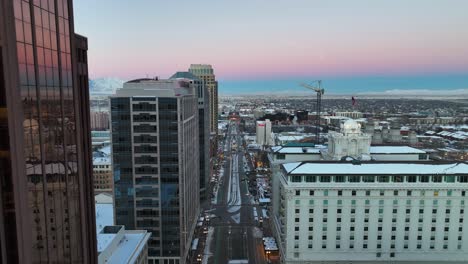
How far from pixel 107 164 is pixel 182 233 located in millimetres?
92873

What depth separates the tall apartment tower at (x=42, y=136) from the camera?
21.7 m

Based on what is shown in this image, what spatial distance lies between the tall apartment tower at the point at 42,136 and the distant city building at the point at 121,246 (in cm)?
2375

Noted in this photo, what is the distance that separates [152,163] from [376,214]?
5425 centimetres

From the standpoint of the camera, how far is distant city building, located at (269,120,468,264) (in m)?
77.9

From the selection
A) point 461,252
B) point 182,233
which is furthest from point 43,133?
point 461,252

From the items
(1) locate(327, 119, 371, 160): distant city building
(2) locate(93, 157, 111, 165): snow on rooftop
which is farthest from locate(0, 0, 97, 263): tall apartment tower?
(2) locate(93, 157, 111, 165): snow on rooftop

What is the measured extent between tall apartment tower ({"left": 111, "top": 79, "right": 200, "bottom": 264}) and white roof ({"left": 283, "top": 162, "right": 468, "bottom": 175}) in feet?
94.3

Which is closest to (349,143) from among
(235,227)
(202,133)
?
(235,227)

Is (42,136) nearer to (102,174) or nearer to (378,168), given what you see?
(378,168)

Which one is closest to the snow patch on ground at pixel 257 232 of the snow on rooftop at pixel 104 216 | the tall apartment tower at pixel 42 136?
the snow on rooftop at pixel 104 216

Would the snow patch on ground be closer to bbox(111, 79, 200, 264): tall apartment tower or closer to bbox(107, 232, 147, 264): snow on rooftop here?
bbox(111, 79, 200, 264): tall apartment tower

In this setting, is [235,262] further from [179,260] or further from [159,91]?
[159,91]

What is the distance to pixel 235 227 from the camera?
4712 inches

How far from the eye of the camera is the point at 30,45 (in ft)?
78.4
